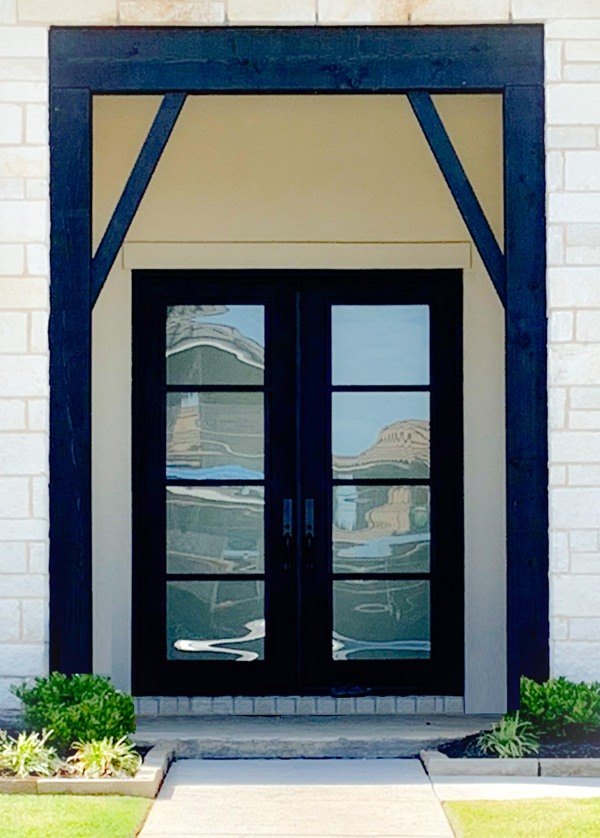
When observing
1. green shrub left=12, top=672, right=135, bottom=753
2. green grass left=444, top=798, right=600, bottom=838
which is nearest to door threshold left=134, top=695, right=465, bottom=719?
green shrub left=12, top=672, right=135, bottom=753

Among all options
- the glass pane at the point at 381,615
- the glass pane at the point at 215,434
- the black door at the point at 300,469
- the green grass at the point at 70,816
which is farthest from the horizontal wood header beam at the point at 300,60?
the green grass at the point at 70,816

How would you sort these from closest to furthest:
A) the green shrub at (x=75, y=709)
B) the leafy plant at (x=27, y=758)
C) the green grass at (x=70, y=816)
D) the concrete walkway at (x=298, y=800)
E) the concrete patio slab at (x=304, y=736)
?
the green grass at (x=70, y=816) → the concrete walkway at (x=298, y=800) → the leafy plant at (x=27, y=758) → the green shrub at (x=75, y=709) → the concrete patio slab at (x=304, y=736)

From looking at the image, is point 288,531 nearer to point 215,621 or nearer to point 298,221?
point 215,621

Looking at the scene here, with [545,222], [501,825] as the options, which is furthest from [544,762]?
[545,222]

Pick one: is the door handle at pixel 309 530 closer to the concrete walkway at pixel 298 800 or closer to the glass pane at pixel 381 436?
the glass pane at pixel 381 436

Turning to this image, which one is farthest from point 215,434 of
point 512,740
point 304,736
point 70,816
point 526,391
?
point 70,816

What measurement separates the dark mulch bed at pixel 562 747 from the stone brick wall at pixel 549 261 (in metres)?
0.28

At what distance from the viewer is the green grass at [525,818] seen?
16.8ft

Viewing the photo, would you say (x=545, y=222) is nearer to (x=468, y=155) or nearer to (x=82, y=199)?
(x=468, y=155)

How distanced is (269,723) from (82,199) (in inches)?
95.6

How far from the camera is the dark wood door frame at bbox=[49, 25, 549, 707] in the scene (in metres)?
6.55

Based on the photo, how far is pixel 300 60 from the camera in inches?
259

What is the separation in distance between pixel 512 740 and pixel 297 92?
2675 millimetres

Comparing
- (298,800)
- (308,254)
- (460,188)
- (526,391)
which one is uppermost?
(460,188)
